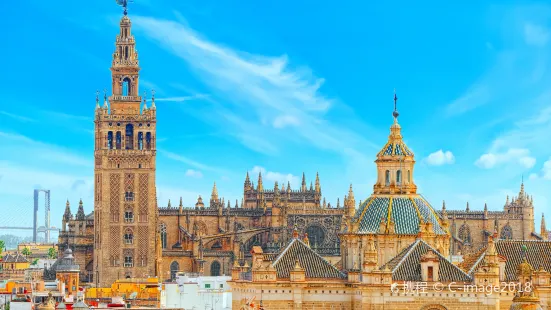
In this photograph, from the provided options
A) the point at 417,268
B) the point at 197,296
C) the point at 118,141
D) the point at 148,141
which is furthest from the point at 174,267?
the point at 417,268

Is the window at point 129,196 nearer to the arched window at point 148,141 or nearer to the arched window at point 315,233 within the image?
the arched window at point 148,141

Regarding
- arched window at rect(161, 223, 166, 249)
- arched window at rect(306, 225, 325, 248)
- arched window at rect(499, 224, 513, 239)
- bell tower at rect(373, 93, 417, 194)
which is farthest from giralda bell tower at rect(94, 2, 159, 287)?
bell tower at rect(373, 93, 417, 194)

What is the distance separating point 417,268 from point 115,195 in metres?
77.1

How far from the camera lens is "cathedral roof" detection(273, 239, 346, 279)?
7512 centimetres

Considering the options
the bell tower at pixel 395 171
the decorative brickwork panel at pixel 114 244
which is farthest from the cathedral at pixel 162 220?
the bell tower at pixel 395 171

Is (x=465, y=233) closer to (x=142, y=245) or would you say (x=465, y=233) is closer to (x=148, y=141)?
(x=142, y=245)

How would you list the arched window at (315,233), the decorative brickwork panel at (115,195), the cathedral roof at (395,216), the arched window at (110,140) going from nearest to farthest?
the cathedral roof at (395,216) < the decorative brickwork panel at (115,195) < the arched window at (110,140) < the arched window at (315,233)

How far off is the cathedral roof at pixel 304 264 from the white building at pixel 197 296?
2717 cm

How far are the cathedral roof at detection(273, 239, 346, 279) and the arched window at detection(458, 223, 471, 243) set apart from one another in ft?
283

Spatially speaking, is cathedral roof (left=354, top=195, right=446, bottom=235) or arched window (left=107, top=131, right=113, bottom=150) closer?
cathedral roof (left=354, top=195, right=446, bottom=235)

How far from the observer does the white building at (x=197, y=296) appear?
106 metres

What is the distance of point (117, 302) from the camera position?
344 ft

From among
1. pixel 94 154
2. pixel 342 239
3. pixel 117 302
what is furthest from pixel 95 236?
pixel 342 239

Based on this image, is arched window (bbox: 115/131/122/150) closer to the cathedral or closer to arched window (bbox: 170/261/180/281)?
the cathedral
